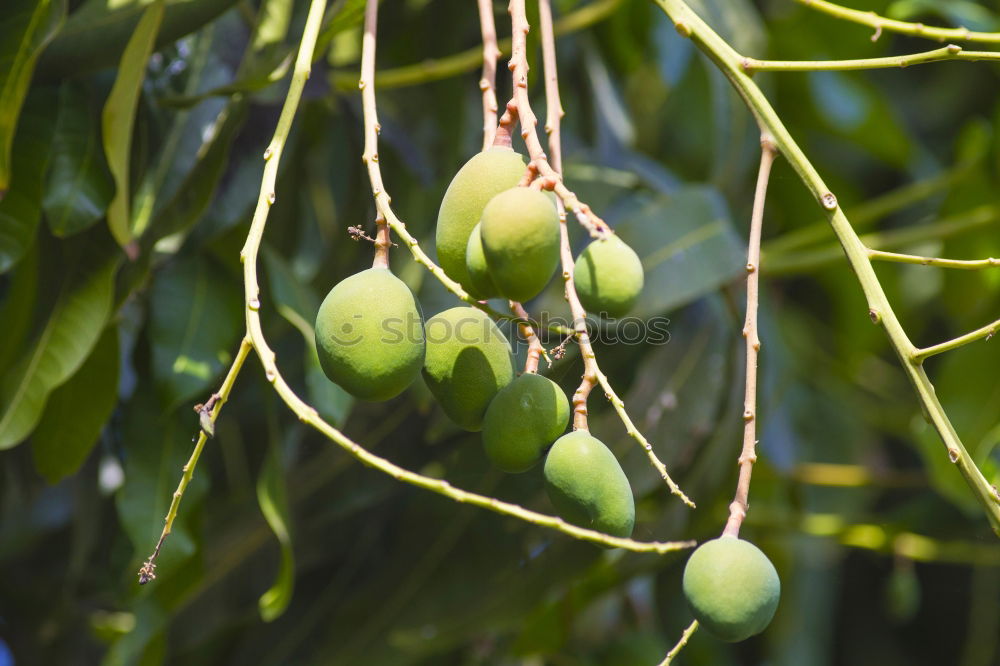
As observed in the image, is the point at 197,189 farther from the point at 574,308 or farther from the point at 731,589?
the point at 731,589

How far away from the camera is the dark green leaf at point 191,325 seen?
0.98 metres

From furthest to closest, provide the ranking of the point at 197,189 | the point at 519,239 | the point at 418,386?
the point at 418,386 → the point at 197,189 → the point at 519,239

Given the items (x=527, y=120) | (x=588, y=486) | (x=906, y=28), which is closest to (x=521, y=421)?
(x=588, y=486)

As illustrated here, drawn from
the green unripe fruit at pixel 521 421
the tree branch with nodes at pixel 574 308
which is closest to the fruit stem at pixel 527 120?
the tree branch with nodes at pixel 574 308

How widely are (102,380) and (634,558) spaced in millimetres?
653

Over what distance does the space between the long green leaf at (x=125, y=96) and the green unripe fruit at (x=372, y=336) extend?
0.33m

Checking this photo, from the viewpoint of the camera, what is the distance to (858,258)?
0.62 meters

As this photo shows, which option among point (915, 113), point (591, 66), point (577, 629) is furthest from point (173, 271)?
point (915, 113)

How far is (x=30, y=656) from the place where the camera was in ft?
4.35

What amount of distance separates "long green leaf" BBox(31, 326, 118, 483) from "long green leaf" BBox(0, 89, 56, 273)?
0.12m

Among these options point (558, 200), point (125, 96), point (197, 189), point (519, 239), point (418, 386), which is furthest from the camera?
point (418, 386)

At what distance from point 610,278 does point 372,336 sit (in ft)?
0.48

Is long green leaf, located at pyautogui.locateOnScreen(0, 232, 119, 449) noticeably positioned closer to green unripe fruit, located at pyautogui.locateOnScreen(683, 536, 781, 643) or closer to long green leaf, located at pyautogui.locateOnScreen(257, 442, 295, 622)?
long green leaf, located at pyautogui.locateOnScreen(257, 442, 295, 622)

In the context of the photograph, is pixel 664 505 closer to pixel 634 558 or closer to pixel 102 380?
pixel 634 558
